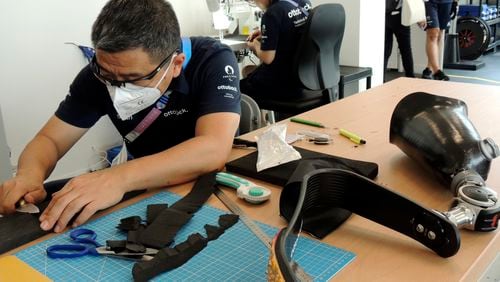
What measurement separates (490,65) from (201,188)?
228 inches

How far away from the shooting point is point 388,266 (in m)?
0.78

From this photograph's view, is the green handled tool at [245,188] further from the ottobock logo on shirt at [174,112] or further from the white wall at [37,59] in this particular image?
the white wall at [37,59]

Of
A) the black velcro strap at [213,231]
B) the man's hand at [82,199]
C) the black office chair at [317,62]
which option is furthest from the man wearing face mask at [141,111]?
the black office chair at [317,62]

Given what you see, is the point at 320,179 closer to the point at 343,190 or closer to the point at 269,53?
the point at 343,190

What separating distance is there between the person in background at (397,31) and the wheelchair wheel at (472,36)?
1.47 metres

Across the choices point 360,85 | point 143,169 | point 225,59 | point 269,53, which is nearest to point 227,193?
point 143,169

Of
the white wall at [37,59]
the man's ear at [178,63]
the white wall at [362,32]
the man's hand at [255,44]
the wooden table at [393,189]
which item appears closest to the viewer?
the wooden table at [393,189]

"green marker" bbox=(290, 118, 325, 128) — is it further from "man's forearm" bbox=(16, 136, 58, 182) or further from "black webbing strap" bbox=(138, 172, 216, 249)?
"man's forearm" bbox=(16, 136, 58, 182)

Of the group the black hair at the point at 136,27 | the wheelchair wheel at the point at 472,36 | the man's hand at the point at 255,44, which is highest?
the black hair at the point at 136,27

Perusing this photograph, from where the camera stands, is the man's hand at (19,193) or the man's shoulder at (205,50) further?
the man's shoulder at (205,50)

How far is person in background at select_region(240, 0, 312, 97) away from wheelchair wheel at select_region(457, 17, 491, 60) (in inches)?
156

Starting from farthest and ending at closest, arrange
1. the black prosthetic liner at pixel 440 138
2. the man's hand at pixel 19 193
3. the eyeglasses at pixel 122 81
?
1. the eyeglasses at pixel 122 81
2. the man's hand at pixel 19 193
3. the black prosthetic liner at pixel 440 138

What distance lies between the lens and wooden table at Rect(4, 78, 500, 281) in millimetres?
775

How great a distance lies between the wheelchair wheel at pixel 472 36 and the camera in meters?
5.76
